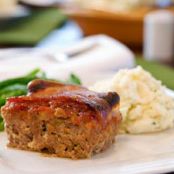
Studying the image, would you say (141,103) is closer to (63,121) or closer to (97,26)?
(63,121)

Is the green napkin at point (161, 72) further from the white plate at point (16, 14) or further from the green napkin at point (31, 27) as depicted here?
the white plate at point (16, 14)

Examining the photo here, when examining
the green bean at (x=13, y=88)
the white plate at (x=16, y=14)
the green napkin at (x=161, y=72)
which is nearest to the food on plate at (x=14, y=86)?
the green bean at (x=13, y=88)

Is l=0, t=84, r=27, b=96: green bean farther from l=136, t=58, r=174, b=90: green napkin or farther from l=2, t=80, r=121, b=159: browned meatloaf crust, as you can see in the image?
l=136, t=58, r=174, b=90: green napkin

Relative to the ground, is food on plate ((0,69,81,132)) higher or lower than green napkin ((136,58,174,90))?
higher

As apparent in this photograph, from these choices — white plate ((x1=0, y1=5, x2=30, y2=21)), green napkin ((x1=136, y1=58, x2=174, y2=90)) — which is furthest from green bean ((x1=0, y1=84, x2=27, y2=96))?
white plate ((x1=0, y1=5, x2=30, y2=21))

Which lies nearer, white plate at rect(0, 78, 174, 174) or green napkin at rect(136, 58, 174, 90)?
white plate at rect(0, 78, 174, 174)

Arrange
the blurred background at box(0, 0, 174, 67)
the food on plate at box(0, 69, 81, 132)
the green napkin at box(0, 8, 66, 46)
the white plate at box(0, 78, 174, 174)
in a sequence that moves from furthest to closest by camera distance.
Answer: the blurred background at box(0, 0, 174, 67), the green napkin at box(0, 8, 66, 46), the food on plate at box(0, 69, 81, 132), the white plate at box(0, 78, 174, 174)

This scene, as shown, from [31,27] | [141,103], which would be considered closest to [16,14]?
[31,27]
